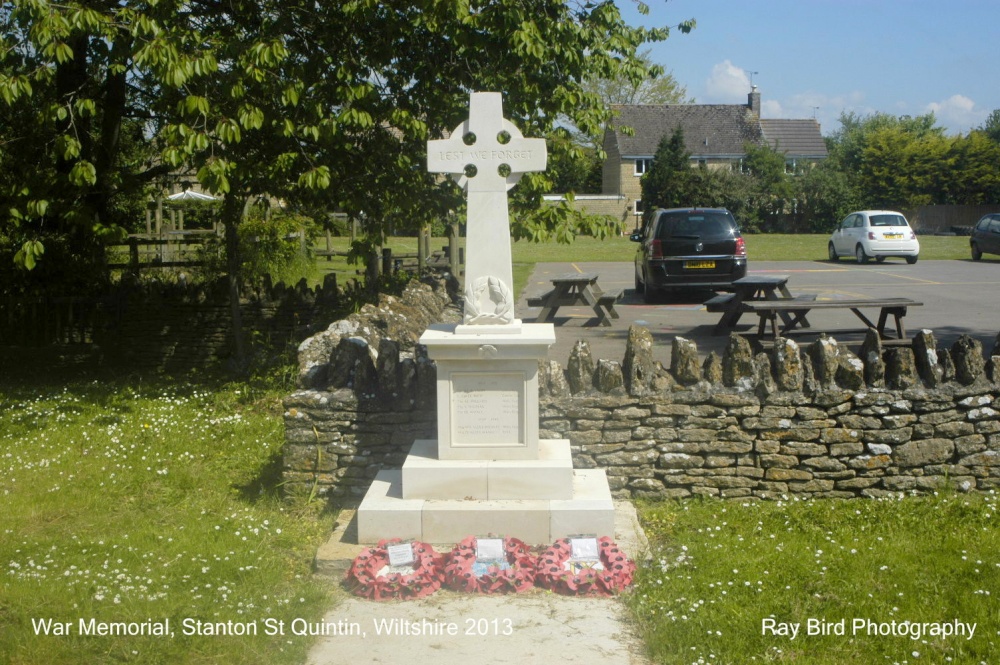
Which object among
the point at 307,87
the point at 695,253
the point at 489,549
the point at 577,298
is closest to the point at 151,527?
the point at 489,549

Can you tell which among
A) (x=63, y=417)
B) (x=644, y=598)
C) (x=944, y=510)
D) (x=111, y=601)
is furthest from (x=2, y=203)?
(x=944, y=510)

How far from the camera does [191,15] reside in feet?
32.4

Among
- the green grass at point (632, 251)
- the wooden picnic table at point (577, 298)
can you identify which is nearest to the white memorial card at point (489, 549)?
the wooden picnic table at point (577, 298)

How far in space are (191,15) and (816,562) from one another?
8.03m

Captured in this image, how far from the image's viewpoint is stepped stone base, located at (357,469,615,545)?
554 cm

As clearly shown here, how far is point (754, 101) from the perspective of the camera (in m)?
62.9

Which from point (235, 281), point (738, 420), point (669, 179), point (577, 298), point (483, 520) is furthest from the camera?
point (669, 179)

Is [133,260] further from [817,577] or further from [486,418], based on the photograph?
[817,577]

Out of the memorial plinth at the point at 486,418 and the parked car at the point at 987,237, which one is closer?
the memorial plinth at the point at 486,418

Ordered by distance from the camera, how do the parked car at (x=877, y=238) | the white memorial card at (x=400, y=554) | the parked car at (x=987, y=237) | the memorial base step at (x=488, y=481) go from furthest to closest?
the parked car at (x=987, y=237) → the parked car at (x=877, y=238) → the memorial base step at (x=488, y=481) → the white memorial card at (x=400, y=554)

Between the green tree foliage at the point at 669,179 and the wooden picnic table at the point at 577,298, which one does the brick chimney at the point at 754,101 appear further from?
the wooden picnic table at the point at 577,298

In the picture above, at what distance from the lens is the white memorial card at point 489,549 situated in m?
5.29

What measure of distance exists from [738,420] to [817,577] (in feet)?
4.88

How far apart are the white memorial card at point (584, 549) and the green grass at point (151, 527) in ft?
4.43
